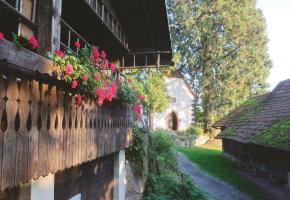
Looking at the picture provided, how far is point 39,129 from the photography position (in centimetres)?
309

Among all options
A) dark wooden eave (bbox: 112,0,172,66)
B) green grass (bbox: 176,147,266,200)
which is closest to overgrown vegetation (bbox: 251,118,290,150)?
green grass (bbox: 176,147,266,200)

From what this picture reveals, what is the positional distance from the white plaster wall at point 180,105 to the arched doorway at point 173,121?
0.51 meters

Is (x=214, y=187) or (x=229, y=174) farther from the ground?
(x=229, y=174)

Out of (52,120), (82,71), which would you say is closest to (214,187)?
(82,71)

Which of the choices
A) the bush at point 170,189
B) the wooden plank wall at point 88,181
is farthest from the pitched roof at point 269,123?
the wooden plank wall at point 88,181

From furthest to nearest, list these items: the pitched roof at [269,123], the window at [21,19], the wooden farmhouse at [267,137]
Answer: the wooden farmhouse at [267,137], the pitched roof at [269,123], the window at [21,19]

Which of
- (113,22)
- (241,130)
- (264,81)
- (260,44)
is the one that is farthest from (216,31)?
(113,22)

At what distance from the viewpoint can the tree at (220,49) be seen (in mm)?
37719

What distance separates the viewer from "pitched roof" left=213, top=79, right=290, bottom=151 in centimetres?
1345

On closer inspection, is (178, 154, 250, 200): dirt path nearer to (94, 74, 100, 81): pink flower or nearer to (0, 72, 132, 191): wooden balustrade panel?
(0, 72, 132, 191): wooden balustrade panel

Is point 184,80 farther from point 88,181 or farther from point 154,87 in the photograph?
point 88,181

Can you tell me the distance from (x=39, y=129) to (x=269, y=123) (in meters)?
15.2

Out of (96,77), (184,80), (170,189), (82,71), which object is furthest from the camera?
(184,80)

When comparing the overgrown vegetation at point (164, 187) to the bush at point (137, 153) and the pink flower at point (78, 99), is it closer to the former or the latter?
the bush at point (137, 153)
